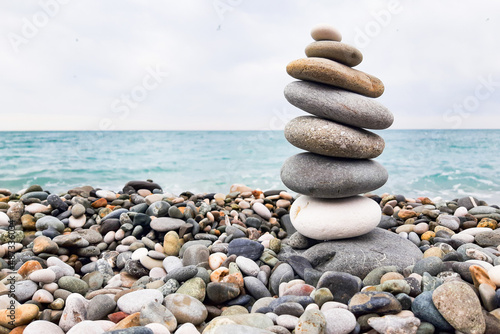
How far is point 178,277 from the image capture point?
3.89 m

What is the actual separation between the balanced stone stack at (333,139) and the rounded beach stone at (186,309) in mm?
1883

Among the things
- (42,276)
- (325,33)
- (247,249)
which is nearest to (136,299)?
(42,276)

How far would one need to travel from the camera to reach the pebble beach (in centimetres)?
294

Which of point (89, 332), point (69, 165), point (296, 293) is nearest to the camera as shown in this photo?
point (89, 332)

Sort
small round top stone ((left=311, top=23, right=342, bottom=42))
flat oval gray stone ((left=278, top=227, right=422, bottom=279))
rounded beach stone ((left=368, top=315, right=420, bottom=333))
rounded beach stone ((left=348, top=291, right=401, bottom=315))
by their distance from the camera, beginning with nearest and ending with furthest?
rounded beach stone ((left=368, top=315, right=420, bottom=333)) < rounded beach stone ((left=348, top=291, right=401, bottom=315)) < flat oval gray stone ((left=278, top=227, right=422, bottom=279)) < small round top stone ((left=311, top=23, right=342, bottom=42))

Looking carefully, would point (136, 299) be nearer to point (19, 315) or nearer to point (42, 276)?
point (19, 315)

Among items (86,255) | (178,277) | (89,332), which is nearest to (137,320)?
(89,332)

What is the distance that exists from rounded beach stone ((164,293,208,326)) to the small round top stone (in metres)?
3.68

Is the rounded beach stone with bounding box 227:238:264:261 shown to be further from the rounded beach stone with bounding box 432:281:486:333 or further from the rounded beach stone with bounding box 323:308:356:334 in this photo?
the rounded beach stone with bounding box 432:281:486:333

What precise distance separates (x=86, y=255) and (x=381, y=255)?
Answer: 4.03 meters

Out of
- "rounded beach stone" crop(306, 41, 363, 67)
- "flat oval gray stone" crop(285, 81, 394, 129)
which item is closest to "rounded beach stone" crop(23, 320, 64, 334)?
"flat oval gray stone" crop(285, 81, 394, 129)

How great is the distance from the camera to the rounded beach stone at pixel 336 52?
15.4ft

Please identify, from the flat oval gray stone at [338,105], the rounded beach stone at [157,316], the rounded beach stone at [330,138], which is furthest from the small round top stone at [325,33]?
the rounded beach stone at [157,316]

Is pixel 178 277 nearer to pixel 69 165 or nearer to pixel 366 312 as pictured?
pixel 366 312
